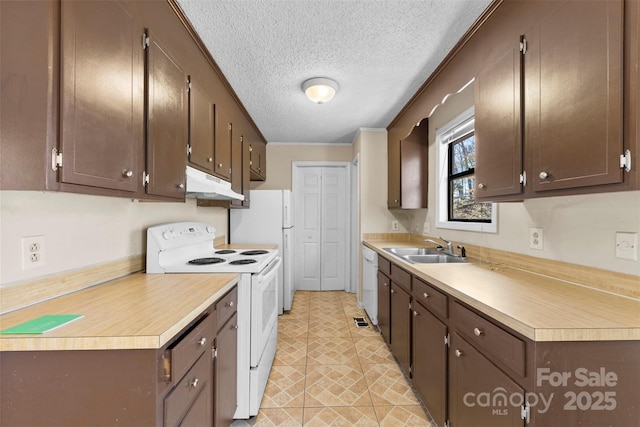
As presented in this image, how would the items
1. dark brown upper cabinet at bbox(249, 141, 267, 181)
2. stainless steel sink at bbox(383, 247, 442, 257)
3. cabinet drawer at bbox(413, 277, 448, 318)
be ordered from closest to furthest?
cabinet drawer at bbox(413, 277, 448, 318), stainless steel sink at bbox(383, 247, 442, 257), dark brown upper cabinet at bbox(249, 141, 267, 181)

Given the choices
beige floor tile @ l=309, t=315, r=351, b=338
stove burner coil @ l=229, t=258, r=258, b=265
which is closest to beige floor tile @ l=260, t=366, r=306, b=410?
beige floor tile @ l=309, t=315, r=351, b=338

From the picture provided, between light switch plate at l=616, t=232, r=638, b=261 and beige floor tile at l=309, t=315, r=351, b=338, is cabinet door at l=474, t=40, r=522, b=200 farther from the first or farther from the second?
beige floor tile at l=309, t=315, r=351, b=338

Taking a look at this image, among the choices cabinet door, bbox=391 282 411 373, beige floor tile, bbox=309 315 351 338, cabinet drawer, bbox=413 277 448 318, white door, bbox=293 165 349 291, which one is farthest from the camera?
white door, bbox=293 165 349 291

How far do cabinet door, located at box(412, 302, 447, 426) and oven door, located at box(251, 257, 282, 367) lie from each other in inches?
41.2

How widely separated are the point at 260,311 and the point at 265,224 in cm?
174

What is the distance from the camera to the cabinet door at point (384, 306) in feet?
8.02

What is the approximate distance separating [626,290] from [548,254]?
38 cm

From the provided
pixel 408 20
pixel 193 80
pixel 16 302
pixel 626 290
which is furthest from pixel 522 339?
pixel 193 80

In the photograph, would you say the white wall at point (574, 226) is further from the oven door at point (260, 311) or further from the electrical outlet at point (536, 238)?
the oven door at point (260, 311)

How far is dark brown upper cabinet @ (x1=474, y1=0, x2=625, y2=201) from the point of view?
91cm

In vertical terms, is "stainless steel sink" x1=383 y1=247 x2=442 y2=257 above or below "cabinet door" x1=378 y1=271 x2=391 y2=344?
above

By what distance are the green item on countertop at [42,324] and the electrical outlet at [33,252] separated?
0.82 feet

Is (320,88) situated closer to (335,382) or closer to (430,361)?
(430,361)

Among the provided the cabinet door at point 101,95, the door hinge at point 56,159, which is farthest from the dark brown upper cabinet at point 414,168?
the door hinge at point 56,159
